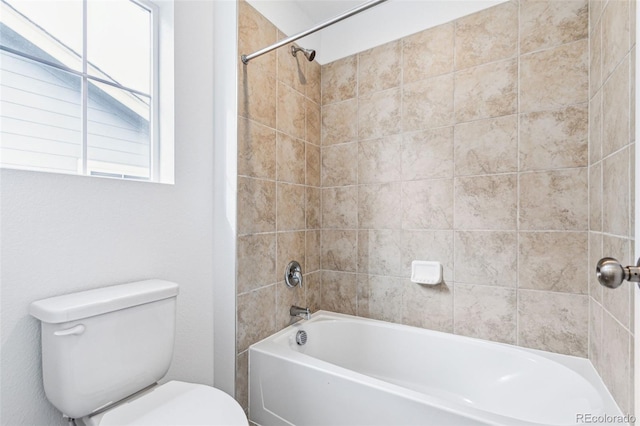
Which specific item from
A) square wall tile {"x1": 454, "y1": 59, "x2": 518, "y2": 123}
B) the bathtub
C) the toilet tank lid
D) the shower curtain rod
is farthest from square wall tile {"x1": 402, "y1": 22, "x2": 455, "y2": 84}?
the toilet tank lid

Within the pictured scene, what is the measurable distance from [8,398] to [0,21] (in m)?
1.21

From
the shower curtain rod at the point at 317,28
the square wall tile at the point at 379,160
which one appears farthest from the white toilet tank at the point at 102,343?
the square wall tile at the point at 379,160

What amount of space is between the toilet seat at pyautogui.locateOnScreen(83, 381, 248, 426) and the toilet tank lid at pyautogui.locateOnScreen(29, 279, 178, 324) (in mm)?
337

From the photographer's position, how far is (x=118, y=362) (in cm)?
101

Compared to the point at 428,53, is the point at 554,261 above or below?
below

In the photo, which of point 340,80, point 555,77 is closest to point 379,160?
point 340,80

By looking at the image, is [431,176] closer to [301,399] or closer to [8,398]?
[301,399]

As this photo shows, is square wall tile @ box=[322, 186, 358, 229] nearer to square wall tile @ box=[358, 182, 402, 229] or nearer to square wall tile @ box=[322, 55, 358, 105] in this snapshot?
square wall tile @ box=[358, 182, 402, 229]

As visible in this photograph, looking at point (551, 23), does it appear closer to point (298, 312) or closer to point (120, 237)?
point (298, 312)

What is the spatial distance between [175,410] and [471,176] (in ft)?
5.70

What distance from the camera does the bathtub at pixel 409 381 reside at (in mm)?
1147

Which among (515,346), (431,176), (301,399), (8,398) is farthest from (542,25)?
(8,398)

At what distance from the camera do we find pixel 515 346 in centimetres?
159

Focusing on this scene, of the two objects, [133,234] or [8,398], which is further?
[133,234]
